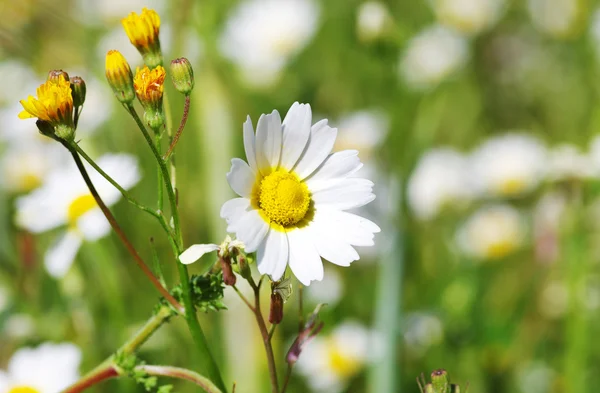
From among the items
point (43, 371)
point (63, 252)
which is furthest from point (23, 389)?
point (63, 252)

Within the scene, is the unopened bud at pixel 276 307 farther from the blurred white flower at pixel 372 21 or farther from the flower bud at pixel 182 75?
the blurred white flower at pixel 372 21

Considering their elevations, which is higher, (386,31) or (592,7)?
(592,7)

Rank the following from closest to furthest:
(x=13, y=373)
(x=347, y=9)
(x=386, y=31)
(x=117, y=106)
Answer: (x=13, y=373) → (x=386, y=31) → (x=117, y=106) → (x=347, y=9)

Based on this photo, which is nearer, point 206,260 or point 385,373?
point 385,373

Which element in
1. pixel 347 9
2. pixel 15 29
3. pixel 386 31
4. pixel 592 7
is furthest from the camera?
pixel 347 9

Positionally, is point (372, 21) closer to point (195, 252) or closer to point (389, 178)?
point (389, 178)

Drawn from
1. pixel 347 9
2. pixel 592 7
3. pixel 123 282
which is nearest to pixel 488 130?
pixel 592 7

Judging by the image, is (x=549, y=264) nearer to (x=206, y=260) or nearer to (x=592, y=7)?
(x=206, y=260)

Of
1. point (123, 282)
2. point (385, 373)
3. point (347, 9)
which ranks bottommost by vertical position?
point (385, 373)

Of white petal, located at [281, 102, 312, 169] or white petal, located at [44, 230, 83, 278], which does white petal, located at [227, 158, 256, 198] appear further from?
white petal, located at [44, 230, 83, 278]
